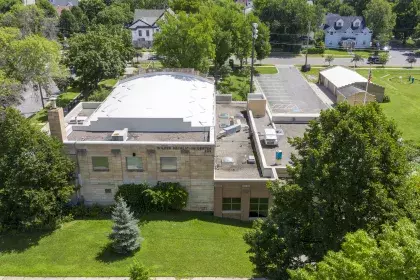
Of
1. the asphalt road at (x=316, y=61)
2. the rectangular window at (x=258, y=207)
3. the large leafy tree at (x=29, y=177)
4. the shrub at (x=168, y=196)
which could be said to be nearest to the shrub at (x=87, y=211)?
Result: the large leafy tree at (x=29, y=177)

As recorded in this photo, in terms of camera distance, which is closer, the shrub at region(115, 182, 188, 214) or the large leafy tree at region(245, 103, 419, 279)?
the large leafy tree at region(245, 103, 419, 279)

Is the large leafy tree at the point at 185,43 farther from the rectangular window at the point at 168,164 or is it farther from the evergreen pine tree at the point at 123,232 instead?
the evergreen pine tree at the point at 123,232

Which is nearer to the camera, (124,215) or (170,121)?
(124,215)

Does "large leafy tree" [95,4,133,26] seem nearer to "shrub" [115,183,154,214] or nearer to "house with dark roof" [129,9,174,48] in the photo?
"house with dark roof" [129,9,174,48]

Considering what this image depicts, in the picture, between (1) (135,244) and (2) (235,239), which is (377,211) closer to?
(2) (235,239)

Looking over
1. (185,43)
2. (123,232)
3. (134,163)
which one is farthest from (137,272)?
(185,43)

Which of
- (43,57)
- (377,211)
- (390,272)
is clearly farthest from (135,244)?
(43,57)

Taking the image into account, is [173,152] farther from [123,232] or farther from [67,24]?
[67,24]

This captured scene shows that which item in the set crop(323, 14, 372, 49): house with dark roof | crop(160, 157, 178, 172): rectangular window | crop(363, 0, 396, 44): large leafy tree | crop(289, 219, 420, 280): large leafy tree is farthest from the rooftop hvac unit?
crop(363, 0, 396, 44): large leafy tree
